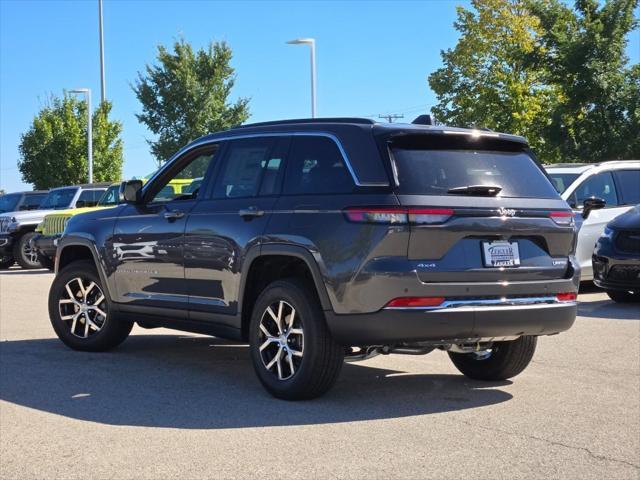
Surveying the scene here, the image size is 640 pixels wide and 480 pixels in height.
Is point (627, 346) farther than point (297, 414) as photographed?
Yes

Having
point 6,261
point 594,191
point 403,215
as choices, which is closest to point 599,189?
point 594,191

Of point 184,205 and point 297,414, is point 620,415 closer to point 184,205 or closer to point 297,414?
point 297,414

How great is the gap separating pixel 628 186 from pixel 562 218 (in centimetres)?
889

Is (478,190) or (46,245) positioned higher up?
A: (478,190)

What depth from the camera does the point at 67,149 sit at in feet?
163

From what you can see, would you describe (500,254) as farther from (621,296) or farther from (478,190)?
(621,296)

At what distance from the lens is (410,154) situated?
6.48 meters

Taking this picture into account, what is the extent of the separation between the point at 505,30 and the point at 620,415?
39691 millimetres

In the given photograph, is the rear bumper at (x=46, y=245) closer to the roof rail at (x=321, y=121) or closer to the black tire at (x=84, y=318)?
the black tire at (x=84, y=318)

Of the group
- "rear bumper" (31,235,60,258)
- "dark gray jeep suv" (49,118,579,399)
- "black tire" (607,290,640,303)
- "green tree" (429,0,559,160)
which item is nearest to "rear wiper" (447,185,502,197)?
"dark gray jeep suv" (49,118,579,399)

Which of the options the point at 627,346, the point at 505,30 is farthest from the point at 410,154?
the point at 505,30

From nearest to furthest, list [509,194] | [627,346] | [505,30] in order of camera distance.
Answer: [509,194], [627,346], [505,30]

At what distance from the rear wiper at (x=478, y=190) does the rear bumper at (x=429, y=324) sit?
0.73 metres

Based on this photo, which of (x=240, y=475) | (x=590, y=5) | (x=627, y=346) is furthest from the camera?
(x=590, y=5)
